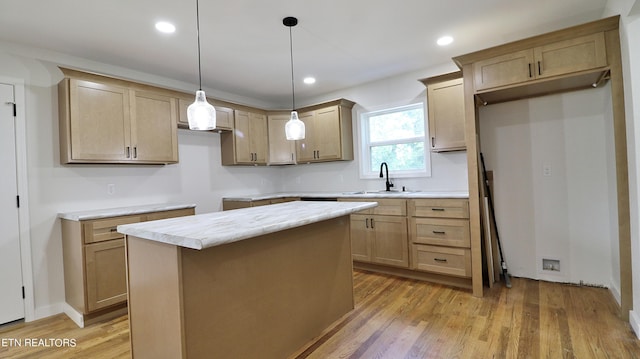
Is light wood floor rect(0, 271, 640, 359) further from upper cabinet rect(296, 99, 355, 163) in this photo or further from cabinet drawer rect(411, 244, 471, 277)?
upper cabinet rect(296, 99, 355, 163)

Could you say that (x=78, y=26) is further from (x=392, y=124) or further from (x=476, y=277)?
(x=476, y=277)

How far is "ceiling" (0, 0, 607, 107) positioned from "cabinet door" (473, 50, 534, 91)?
0.36 metres

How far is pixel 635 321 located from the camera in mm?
2051

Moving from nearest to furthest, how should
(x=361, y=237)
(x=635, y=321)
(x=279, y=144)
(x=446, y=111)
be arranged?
1. (x=635, y=321)
2. (x=446, y=111)
3. (x=361, y=237)
4. (x=279, y=144)

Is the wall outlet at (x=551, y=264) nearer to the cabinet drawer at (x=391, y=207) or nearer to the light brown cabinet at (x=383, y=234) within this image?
the light brown cabinet at (x=383, y=234)

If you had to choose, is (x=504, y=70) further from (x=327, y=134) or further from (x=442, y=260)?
(x=327, y=134)

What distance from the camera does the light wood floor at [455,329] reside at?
77.4 inches

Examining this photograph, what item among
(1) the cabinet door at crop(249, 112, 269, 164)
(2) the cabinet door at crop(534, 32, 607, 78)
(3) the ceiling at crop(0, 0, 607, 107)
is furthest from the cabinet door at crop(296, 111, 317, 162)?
(2) the cabinet door at crop(534, 32, 607, 78)

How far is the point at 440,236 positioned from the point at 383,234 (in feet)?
2.14

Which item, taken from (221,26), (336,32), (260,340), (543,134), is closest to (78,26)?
(221,26)

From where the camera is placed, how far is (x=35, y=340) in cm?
236

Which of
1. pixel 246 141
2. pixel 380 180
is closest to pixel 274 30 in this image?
pixel 246 141

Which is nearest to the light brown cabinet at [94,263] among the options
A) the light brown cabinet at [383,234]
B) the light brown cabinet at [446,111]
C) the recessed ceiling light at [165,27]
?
the recessed ceiling light at [165,27]

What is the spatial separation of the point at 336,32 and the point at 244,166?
259 centimetres
